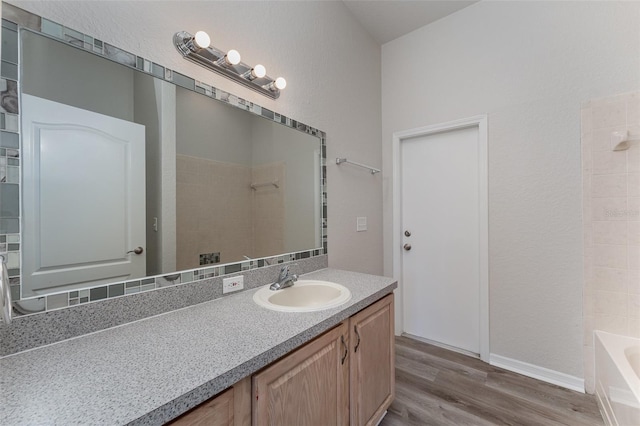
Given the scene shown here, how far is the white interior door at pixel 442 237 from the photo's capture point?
2225 millimetres

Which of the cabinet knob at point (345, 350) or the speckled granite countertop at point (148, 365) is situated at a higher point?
the speckled granite countertop at point (148, 365)

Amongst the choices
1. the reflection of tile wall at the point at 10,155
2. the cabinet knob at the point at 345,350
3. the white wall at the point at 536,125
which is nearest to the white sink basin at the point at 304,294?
the cabinet knob at the point at 345,350

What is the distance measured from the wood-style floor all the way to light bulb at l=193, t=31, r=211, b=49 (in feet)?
7.13

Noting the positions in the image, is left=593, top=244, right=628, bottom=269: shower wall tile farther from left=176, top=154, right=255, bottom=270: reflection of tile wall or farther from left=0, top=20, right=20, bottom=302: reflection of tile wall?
left=0, top=20, right=20, bottom=302: reflection of tile wall

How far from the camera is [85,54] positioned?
890 millimetres

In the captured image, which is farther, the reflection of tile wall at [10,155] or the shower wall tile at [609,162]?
the shower wall tile at [609,162]

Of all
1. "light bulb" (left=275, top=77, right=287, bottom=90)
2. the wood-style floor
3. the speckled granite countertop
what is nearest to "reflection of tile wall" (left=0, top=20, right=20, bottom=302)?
the speckled granite countertop

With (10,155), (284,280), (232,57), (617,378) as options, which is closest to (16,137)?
(10,155)

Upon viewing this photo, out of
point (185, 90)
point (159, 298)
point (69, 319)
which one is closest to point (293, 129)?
point (185, 90)

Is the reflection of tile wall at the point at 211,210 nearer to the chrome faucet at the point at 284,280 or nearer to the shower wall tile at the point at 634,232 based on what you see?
the chrome faucet at the point at 284,280

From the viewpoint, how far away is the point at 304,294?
1.46 meters

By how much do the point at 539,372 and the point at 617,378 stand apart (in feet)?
2.06

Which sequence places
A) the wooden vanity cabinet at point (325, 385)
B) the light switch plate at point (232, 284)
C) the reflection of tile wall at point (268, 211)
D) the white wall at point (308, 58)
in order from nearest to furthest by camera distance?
the wooden vanity cabinet at point (325, 385)
the white wall at point (308, 58)
the light switch plate at point (232, 284)
the reflection of tile wall at point (268, 211)

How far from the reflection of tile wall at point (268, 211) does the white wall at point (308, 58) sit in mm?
391
